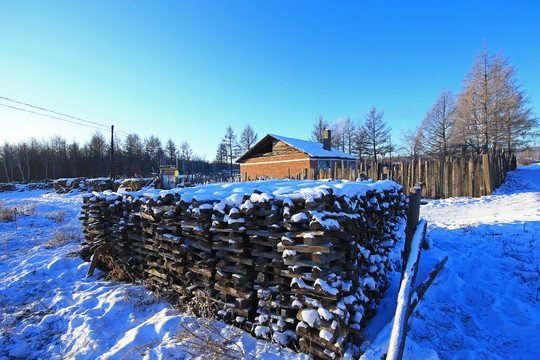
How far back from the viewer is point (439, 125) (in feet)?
94.5

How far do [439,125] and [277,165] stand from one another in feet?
70.9

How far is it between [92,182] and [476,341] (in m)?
30.3

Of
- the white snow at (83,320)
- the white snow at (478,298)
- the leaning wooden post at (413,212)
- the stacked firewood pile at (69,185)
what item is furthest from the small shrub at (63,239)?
the stacked firewood pile at (69,185)

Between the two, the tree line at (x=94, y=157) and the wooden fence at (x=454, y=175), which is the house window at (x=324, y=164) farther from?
the tree line at (x=94, y=157)

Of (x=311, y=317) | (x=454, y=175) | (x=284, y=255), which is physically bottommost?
(x=311, y=317)

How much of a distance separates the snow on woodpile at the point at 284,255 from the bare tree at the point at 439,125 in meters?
30.1

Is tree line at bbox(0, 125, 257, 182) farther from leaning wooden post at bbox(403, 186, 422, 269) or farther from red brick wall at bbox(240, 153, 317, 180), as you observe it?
leaning wooden post at bbox(403, 186, 422, 269)

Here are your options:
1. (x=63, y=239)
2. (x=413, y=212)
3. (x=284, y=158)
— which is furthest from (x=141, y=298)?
(x=284, y=158)

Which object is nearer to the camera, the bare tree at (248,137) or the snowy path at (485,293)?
the snowy path at (485,293)

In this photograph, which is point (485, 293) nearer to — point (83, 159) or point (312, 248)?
Result: point (312, 248)

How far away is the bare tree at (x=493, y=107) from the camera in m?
20.9

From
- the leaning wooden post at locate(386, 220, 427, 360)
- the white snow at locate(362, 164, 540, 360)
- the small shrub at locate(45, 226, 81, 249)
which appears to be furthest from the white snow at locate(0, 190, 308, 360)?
the white snow at locate(362, 164, 540, 360)

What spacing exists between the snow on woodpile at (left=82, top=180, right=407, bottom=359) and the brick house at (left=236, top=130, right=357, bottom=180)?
15.4 metres

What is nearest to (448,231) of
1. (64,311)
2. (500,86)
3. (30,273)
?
(64,311)
